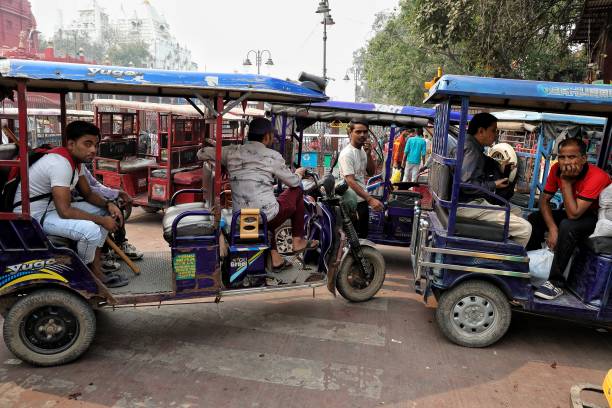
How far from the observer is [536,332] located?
4.66m

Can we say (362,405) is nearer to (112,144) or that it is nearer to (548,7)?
(112,144)

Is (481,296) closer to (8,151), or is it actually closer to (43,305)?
(43,305)

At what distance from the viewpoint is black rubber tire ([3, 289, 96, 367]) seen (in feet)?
11.4

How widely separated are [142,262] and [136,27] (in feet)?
393

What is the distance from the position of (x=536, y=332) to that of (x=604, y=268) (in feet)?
3.69

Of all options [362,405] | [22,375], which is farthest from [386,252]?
[22,375]

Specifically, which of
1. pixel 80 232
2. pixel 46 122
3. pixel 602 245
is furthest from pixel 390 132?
pixel 46 122

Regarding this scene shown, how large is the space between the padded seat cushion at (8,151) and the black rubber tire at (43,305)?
108 centimetres

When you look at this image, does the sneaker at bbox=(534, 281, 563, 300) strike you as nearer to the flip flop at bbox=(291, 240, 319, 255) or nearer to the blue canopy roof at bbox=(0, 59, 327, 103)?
the flip flop at bbox=(291, 240, 319, 255)

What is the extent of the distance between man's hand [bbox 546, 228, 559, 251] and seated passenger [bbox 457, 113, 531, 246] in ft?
1.14

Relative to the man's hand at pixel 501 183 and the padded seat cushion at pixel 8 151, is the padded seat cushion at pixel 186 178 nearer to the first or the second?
the padded seat cushion at pixel 8 151

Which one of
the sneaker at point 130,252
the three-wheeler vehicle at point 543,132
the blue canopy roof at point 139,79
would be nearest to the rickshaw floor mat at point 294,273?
the sneaker at point 130,252

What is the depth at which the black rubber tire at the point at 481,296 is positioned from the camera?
4.12 metres

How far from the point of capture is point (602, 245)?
387cm
